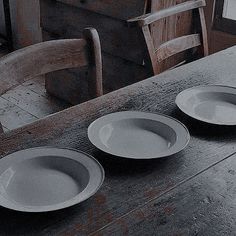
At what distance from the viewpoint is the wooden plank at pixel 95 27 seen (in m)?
2.26

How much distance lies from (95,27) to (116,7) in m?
0.23

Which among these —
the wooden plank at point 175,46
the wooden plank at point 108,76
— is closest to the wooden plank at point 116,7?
the wooden plank at point 108,76

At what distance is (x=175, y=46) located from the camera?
1.59 metres

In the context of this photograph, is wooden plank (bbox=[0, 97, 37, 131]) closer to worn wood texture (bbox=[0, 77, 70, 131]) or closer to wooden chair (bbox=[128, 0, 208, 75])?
worn wood texture (bbox=[0, 77, 70, 131])

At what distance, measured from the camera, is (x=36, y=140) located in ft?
3.14

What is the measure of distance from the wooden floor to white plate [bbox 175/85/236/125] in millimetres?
1572

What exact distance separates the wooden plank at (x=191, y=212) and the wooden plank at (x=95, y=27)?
134cm

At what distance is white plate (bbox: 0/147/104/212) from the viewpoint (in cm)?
75

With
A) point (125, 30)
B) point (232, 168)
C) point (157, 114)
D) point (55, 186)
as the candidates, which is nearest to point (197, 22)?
point (125, 30)

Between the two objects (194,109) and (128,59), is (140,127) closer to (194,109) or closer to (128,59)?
(194,109)

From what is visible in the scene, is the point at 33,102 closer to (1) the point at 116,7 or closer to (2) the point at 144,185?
(1) the point at 116,7

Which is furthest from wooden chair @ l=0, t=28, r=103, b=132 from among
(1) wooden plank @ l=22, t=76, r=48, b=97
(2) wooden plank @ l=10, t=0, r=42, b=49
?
(2) wooden plank @ l=10, t=0, r=42, b=49

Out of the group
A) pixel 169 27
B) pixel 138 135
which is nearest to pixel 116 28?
pixel 169 27

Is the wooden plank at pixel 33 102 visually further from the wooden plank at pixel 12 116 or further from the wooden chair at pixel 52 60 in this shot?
the wooden chair at pixel 52 60
